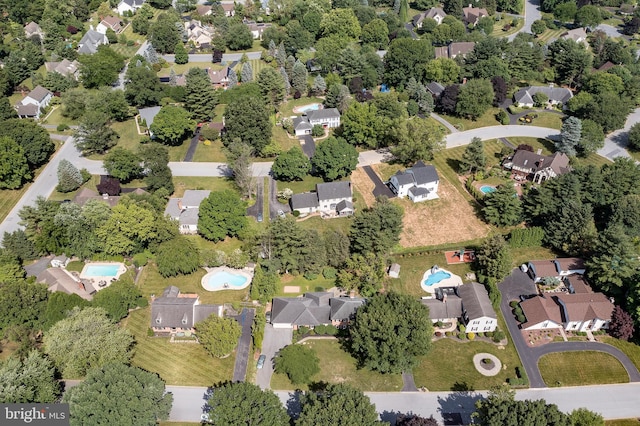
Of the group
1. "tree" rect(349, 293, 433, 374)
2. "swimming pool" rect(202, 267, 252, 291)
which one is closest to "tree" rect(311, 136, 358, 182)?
"swimming pool" rect(202, 267, 252, 291)

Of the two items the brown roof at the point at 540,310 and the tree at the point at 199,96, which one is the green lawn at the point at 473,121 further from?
the tree at the point at 199,96

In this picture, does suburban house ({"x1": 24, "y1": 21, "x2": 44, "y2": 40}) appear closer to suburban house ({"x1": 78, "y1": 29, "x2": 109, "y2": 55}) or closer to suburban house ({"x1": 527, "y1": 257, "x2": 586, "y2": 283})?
suburban house ({"x1": 78, "y1": 29, "x2": 109, "y2": 55})

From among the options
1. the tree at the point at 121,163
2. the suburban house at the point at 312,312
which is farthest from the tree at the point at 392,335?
the tree at the point at 121,163

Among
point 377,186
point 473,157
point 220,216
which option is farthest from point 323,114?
point 220,216

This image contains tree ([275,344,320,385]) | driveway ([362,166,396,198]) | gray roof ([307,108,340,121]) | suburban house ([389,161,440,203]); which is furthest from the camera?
gray roof ([307,108,340,121])

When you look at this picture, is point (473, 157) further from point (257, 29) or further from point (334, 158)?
point (257, 29)

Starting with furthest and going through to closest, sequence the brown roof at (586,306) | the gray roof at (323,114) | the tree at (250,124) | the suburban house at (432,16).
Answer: the suburban house at (432,16) → the gray roof at (323,114) → the tree at (250,124) → the brown roof at (586,306)
